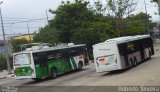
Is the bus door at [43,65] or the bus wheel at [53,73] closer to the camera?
the bus door at [43,65]

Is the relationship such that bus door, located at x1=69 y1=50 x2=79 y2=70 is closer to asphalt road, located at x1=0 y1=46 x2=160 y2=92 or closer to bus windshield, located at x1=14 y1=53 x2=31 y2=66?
asphalt road, located at x1=0 y1=46 x2=160 y2=92

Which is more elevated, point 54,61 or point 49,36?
point 49,36

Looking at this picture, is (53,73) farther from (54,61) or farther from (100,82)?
(100,82)

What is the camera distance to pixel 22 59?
3038 centimetres

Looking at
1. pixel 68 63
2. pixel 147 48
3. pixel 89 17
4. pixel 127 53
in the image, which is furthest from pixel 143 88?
pixel 89 17

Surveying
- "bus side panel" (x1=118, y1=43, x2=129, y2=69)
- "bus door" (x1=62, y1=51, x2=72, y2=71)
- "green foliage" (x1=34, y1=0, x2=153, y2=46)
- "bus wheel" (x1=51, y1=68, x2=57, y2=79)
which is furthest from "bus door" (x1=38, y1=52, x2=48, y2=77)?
"green foliage" (x1=34, y1=0, x2=153, y2=46)

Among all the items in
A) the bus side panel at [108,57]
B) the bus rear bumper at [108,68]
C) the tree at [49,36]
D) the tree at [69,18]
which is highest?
the tree at [69,18]

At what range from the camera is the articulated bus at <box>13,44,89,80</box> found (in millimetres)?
29891

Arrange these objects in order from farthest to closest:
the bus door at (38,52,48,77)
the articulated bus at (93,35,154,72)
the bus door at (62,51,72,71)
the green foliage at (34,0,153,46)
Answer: the green foliage at (34,0,153,46)
the bus door at (62,51,72,71)
the bus door at (38,52,48,77)
the articulated bus at (93,35,154,72)

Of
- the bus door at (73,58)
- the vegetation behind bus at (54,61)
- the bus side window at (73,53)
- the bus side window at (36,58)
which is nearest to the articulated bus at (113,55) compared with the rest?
the vegetation behind bus at (54,61)

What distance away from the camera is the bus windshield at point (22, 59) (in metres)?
30.0

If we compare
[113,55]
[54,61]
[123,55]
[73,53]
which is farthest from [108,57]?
[73,53]

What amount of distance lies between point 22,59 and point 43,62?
1.70 m

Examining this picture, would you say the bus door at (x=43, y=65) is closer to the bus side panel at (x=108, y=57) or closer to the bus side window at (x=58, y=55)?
the bus side window at (x=58, y=55)
